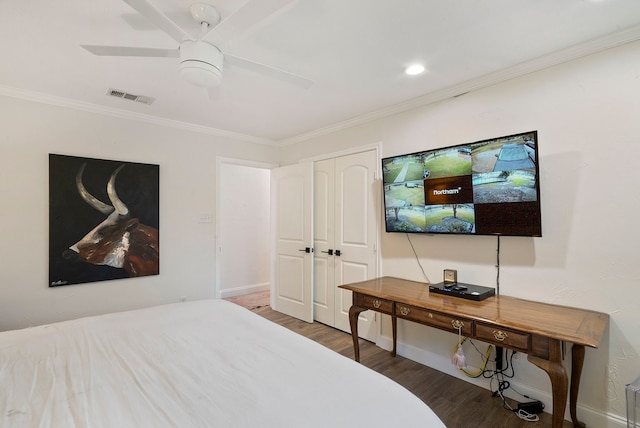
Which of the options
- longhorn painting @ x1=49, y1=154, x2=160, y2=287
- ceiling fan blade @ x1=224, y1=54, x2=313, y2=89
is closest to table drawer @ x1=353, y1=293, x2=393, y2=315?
ceiling fan blade @ x1=224, y1=54, x2=313, y2=89

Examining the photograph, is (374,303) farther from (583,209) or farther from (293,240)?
(293,240)

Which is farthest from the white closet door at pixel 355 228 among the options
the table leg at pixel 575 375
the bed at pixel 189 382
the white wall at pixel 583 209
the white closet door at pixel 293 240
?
the bed at pixel 189 382

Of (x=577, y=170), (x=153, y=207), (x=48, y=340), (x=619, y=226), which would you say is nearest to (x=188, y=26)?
(x=48, y=340)

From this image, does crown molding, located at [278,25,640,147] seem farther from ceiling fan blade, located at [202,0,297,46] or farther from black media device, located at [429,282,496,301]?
ceiling fan blade, located at [202,0,297,46]

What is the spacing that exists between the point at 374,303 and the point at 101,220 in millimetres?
2755

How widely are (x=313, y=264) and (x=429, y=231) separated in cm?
171

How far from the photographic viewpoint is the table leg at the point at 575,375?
Answer: 1.88 metres

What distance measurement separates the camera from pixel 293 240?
4086 millimetres

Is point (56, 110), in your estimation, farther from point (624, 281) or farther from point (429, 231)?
point (624, 281)

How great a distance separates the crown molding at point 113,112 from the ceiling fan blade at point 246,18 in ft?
7.18

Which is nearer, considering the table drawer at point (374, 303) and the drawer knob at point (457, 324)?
the drawer knob at point (457, 324)

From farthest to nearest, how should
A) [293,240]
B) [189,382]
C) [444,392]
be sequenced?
[293,240], [444,392], [189,382]

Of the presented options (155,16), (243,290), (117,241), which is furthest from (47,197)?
(243,290)

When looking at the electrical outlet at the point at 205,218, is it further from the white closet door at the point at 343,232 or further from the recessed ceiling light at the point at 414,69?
the recessed ceiling light at the point at 414,69
